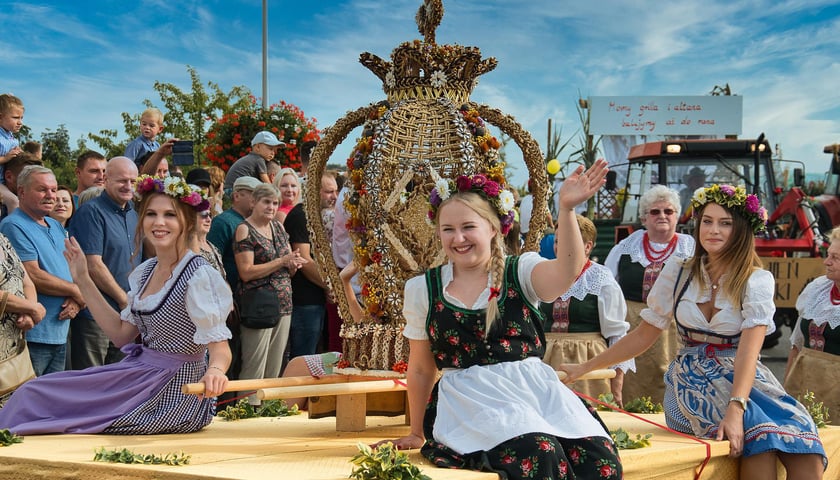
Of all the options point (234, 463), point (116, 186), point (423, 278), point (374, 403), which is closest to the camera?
point (234, 463)

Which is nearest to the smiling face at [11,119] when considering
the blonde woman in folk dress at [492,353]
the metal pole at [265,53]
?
the blonde woman in folk dress at [492,353]

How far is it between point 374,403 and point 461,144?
1.29 m

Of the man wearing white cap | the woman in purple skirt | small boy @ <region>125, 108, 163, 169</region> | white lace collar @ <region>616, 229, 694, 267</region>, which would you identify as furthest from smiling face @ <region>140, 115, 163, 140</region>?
white lace collar @ <region>616, 229, 694, 267</region>

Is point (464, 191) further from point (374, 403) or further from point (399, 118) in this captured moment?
point (374, 403)

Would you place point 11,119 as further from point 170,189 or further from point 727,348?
point 727,348

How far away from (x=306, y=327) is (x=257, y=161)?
1.87 meters

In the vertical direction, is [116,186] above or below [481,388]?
above

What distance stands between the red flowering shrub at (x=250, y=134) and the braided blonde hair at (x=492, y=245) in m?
7.21

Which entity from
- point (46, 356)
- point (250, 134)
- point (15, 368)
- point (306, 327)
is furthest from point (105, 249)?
point (250, 134)

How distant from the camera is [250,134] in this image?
416 inches

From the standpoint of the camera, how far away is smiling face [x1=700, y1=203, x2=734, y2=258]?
386cm

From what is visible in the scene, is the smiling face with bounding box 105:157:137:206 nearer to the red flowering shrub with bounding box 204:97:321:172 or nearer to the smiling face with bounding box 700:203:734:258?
the smiling face with bounding box 700:203:734:258

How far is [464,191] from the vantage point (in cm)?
331

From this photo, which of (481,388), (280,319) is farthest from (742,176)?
(481,388)
